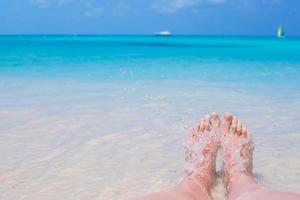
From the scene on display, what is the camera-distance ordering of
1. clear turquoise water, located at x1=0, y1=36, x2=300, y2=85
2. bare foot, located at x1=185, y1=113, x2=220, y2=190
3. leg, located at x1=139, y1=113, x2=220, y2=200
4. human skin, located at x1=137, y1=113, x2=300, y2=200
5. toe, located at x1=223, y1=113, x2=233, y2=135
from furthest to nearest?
1. clear turquoise water, located at x1=0, y1=36, x2=300, y2=85
2. toe, located at x1=223, y1=113, x2=233, y2=135
3. bare foot, located at x1=185, y1=113, x2=220, y2=190
4. leg, located at x1=139, y1=113, x2=220, y2=200
5. human skin, located at x1=137, y1=113, x2=300, y2=200

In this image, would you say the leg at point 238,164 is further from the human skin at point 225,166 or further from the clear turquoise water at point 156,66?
the clear turquoise water at point 156,66

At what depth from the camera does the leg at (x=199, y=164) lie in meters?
2.46

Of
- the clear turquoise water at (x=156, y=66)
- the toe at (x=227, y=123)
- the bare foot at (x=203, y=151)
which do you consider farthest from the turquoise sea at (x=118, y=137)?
the clear turquoise water at (x=156, y=66)

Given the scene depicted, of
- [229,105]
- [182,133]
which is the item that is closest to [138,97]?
[229,105]

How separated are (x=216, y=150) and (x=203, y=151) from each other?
13 cm

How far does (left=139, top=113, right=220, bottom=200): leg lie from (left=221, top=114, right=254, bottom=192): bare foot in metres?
0.08

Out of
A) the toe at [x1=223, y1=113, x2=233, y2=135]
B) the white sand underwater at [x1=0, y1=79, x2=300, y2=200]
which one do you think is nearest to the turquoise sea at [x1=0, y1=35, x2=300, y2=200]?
the white sand underwater at [x1=0, y1=79, x2=300, y2=200]

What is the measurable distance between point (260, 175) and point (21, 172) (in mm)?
1771

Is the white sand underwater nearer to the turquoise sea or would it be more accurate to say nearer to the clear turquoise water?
the turquoise sea

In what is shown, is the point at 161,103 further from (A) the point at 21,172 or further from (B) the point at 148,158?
(A) the point at 21,172

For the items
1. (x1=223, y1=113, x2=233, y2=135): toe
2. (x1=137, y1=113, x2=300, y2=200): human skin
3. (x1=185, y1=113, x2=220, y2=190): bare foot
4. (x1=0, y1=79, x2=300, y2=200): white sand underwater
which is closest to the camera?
(x1=137, y1=113, x2=300, y2=200): human skin

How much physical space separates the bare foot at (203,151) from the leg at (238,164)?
0.08 meters

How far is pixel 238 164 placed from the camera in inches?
120

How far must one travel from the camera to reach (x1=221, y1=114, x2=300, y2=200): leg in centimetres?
236
